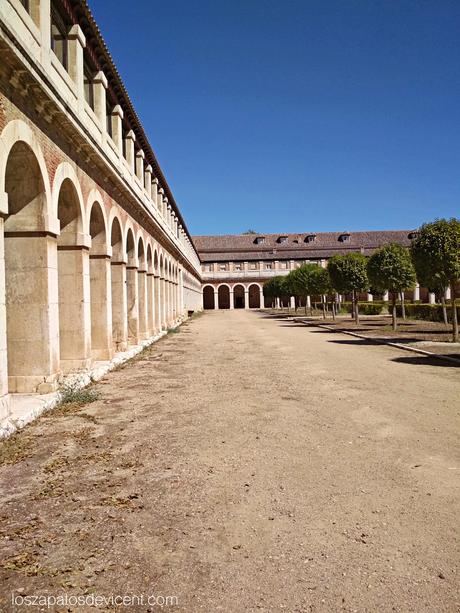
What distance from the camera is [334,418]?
6.45 meters

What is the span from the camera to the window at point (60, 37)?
9766mm

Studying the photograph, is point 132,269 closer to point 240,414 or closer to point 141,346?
point 141,346

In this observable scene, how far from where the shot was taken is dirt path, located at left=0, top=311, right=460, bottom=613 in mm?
2719

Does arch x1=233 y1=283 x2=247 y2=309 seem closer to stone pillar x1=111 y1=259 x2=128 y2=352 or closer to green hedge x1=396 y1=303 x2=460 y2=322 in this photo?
green hedge x1=396 y1=303 x2=460 y2=322

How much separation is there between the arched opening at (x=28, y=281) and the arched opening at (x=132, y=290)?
27.7 feet

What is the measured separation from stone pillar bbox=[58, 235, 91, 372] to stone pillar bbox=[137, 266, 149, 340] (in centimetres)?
833

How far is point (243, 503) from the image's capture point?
3805 mm

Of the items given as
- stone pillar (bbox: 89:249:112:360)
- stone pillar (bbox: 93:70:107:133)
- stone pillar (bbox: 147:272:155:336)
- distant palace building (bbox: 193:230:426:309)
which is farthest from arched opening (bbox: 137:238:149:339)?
distant palace building (bbox: 193:230:426:309)

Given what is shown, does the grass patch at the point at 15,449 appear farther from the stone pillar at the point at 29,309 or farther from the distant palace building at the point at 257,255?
the distant palace building at the point at 257,255

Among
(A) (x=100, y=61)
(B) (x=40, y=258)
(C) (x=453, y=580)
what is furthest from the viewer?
(A) (x=100, y=61)

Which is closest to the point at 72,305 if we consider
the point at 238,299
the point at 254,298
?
the point at 254,298

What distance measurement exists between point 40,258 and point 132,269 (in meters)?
8.99

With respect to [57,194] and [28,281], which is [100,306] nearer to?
[57,194]

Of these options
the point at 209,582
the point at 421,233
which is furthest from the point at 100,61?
the point at 209,582
